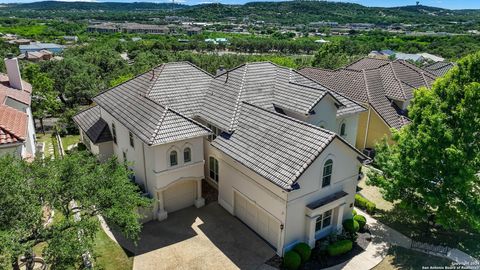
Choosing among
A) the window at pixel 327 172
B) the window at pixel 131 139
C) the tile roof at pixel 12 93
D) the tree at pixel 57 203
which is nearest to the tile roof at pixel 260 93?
the window at pixel 131 139

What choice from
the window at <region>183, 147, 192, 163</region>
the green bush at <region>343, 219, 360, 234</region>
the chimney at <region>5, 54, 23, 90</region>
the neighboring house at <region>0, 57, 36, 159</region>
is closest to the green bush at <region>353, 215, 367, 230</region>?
the green bush at <region>343, 219, 360, 234</region>

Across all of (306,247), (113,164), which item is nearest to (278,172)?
(306,247)

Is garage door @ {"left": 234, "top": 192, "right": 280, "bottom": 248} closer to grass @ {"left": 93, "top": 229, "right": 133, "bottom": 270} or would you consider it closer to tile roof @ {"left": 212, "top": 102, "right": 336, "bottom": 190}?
tile roof @ {"left": 212, "top": 102, "right": 336, "bottom": 190}

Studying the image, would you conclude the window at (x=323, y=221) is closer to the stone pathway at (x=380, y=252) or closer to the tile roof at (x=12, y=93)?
the stone pathway at (x=380, y=252)

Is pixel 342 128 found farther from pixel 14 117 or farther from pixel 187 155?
pixel 14 117

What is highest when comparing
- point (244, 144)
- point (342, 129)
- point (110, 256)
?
point (244, 144)

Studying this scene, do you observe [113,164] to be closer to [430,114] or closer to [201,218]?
[201,218]

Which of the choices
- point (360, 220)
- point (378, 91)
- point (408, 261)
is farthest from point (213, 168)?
point (378, 91)
